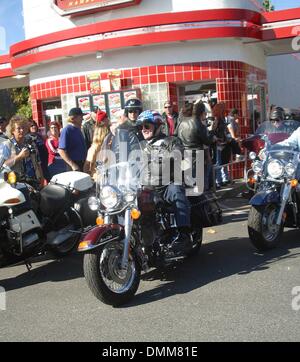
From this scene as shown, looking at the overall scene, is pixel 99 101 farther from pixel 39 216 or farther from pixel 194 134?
pixel 39 216

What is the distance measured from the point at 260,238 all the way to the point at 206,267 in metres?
0.72

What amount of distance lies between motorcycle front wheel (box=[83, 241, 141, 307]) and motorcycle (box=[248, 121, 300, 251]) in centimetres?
170

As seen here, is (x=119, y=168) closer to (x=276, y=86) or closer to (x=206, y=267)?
(x=206, y=267)

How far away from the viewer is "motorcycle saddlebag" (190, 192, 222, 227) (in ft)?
18.2

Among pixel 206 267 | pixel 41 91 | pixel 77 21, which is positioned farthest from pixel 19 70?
pixel 206 267

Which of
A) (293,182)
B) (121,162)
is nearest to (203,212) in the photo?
(293,182)

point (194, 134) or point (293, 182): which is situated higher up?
point (194, 134)

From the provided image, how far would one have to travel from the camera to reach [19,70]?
1379 centimetres

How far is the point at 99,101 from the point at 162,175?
24.3 feet

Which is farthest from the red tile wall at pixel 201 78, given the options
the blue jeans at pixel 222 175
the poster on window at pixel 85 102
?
the blue jeans at pixel 222 175

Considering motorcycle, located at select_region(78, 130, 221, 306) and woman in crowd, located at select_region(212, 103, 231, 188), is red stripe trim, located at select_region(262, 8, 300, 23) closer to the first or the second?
woman in crowd, located at select_region(212, 103, 231, 188)

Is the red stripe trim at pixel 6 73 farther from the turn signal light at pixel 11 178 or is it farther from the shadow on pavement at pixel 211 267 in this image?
the shadow on pavement at pixel 211 267

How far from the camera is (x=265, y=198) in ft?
18.1

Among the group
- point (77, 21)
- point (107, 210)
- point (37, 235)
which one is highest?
point (77, 21)
